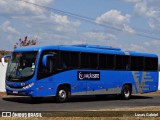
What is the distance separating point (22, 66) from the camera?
22.8m

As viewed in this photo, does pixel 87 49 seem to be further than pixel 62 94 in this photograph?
Yes

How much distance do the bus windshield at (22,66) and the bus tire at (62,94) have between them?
210cm

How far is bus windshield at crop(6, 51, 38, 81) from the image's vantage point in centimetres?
2239

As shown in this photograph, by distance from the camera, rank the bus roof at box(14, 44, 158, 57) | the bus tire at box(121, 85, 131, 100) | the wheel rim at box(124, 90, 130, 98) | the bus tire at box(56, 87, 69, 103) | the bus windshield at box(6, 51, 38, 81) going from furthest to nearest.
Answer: the wheel rim at box(124, 90, 130, 98), the bus tire at box(121, 85, 131, 100), the bus tire at box(56, 87, 69, 103), the bus roof at box(14, 44, 158, 57), the bus windshield at box(6, 51, 38, 81)

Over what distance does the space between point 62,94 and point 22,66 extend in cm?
269

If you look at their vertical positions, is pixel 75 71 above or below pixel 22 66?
below

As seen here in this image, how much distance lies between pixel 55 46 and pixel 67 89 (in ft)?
8.29

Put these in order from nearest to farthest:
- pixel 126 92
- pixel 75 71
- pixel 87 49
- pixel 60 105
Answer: pixel 60 105, pixel 75 71, pixel 87 49, pixel 126 92

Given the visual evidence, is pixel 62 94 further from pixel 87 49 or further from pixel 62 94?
pixel 87 49

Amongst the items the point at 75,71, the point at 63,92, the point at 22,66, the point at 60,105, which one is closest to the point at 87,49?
the point at 75,71

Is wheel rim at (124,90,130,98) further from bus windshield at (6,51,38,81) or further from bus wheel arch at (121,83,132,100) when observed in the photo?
bus windshield at (6,51,38,81)

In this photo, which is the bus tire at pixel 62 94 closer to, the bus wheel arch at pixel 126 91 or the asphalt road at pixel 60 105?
the asphalt road at pixel 60 105

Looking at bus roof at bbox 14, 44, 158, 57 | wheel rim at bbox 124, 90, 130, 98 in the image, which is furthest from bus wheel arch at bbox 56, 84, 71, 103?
wheel rim at bbox 124, 90, 130, 98

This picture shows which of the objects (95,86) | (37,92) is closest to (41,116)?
(37,92)
